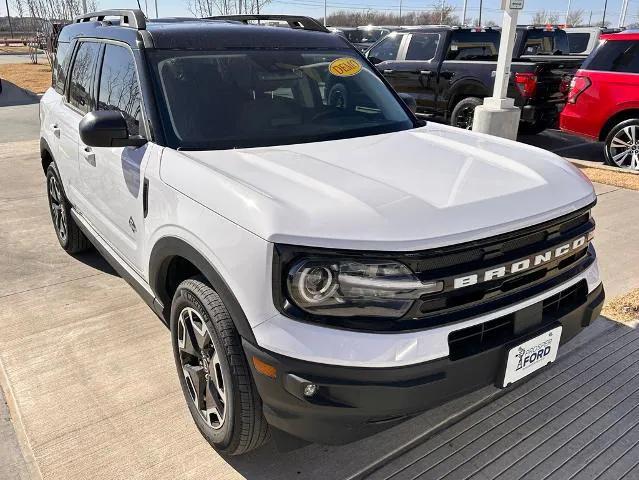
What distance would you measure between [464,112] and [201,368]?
25.9ft

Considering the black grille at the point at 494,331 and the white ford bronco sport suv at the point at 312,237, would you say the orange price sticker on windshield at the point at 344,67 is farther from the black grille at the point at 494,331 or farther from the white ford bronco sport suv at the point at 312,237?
the black grille at the point at 494,331

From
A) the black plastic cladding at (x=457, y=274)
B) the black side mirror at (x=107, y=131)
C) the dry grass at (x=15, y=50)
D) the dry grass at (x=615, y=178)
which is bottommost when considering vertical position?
the dry grass at (x=15, y=50)

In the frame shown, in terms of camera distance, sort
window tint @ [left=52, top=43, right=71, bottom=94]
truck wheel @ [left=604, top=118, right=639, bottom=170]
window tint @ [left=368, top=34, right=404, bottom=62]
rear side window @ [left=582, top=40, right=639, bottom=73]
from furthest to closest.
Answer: window tint @ [left=368, top=34, right=404, bottom=62] < truck wheel @ [left=604, top=118, right=639, bottom=170] < rear side window @ [left=582, top=40, right=639, bottom=73] < window tint @ [left=52, top=43, right=71, bottom=94]

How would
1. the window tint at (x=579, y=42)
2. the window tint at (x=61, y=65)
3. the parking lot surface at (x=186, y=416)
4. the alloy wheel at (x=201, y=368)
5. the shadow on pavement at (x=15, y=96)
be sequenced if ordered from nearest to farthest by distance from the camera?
the alloy wheel at (x=201, y=368), the parking lot surface at (x=186, y=416), the window tint at (x=61, y=65), the window tint at (x=579, y=42), the shadow on pavement at (x=15, y=96)

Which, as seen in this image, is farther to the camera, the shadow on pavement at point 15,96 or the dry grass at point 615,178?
the shadow on pavement at point 15,96

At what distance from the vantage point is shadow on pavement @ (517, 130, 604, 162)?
358 inches

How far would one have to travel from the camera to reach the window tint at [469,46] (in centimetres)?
962

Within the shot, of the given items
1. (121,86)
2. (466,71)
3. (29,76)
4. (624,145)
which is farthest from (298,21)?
(29,76)

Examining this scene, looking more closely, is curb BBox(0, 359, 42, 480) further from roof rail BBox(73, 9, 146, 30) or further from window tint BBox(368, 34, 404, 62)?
window tint BBox(368, 34, 404, 62)

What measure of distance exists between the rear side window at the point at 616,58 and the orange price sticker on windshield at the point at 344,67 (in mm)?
5482

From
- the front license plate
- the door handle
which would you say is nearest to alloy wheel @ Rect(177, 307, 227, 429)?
the front license plate

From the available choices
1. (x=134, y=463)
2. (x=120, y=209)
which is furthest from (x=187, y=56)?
(x=134, y=463)

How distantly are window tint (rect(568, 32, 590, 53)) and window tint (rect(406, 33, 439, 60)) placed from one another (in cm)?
554

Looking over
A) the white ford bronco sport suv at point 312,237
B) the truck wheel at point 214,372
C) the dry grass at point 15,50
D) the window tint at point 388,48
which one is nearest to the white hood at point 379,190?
the white ford bronco sport suv at point 312,237
